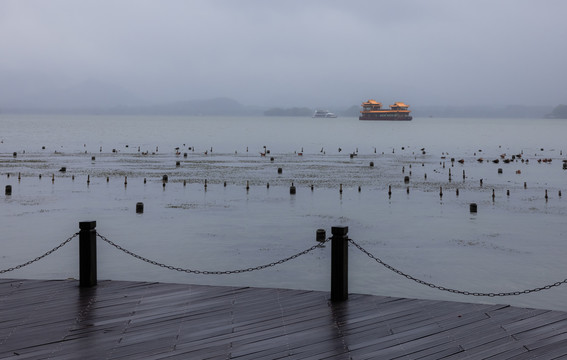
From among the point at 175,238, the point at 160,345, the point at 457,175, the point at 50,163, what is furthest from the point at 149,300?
the point at 50,163

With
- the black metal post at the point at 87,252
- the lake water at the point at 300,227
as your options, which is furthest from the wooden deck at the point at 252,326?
the lake water at the point at 300,227

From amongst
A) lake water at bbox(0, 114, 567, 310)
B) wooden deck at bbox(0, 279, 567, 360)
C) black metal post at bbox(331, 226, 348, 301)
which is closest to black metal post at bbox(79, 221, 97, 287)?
wooden deck at bbox(0, 279, 567, 360)

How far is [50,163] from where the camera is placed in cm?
8594

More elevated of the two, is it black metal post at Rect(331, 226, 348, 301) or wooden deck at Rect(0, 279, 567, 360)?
black metal post at Rect(331, 226, 348, 301)

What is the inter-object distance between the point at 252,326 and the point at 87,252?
15.0 ft

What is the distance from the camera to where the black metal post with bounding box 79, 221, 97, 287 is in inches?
520

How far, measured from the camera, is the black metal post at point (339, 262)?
1252 centimetres

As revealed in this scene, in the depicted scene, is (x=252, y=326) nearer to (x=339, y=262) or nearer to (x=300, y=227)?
(x=339, y=262)

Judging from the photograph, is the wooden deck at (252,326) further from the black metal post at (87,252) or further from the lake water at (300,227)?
the lake water at (300,227)

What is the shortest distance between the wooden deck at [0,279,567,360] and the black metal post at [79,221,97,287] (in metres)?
0.28

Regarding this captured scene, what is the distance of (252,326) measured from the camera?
11.0 meters

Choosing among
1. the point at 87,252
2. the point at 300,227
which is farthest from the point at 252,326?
the point at 300,227

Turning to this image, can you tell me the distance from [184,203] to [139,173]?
25866 mm

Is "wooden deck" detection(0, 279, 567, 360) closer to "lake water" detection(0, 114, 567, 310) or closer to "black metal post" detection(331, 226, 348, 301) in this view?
"black metal post" detection(331, 226, 348, 301)
